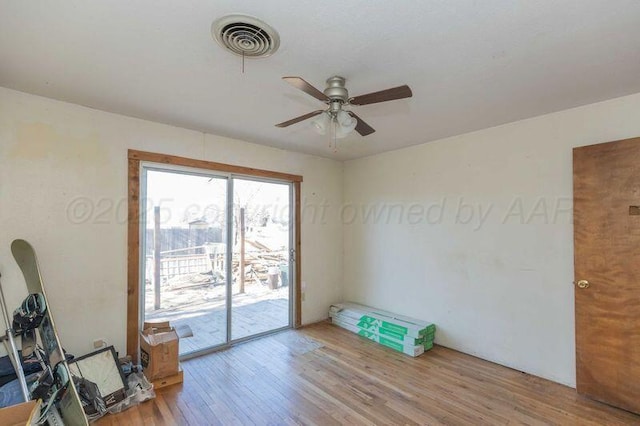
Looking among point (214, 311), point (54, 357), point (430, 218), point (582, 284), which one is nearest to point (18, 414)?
point (54, 357)

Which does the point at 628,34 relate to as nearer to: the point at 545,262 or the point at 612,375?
the point at 545,262

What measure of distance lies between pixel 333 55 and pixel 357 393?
266 centimetres

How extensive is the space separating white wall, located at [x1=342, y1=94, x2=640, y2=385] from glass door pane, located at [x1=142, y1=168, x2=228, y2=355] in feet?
7.03

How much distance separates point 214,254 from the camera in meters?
3.68

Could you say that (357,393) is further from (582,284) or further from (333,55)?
(333,55)

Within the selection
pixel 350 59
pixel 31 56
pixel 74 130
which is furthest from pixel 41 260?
pixel 350 59

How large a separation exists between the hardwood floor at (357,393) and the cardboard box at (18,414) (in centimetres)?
71

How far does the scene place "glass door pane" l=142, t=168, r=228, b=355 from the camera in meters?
3.26

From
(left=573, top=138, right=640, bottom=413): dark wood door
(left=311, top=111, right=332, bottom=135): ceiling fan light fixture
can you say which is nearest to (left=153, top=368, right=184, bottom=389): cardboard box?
(left=311, top=111, right=332, bottom=135): ceiling fan light fixture

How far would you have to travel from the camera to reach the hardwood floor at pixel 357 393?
92.5 inches

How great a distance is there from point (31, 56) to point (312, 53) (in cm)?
178

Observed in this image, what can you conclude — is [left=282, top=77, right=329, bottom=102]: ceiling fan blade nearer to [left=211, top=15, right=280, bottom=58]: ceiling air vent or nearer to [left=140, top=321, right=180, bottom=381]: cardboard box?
[left=211, top=15, right=280, bottom=58]: ceiling air vent

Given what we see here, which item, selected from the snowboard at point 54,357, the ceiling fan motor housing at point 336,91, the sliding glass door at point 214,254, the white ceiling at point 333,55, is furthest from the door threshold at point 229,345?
the ceiling fan motor housing at point 336,91

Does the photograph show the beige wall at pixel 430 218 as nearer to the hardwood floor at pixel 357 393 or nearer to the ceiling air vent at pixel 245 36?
the hardwood floor at pixel 357 393
